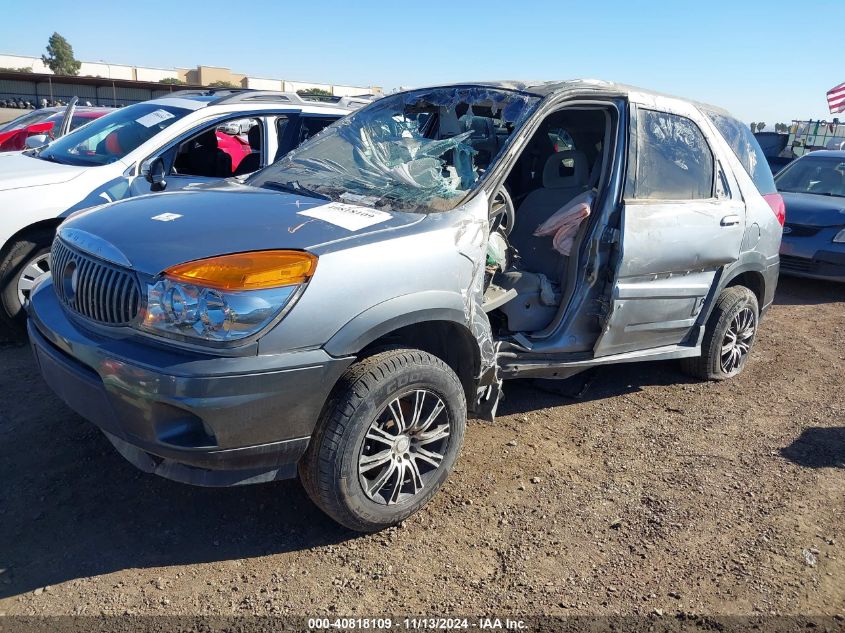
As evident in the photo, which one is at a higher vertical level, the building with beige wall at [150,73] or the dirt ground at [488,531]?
the building with beige wall at [150,73]

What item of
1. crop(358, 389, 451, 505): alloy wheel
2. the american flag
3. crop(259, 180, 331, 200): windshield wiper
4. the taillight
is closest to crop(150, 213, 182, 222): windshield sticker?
crop(259, 180, 331, 200): windshield wiper

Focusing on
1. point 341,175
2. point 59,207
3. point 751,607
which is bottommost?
point 751,607

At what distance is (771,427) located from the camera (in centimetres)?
437

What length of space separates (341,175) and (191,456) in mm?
1786

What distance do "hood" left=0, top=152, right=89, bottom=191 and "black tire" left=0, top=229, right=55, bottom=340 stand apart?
0.35 meters

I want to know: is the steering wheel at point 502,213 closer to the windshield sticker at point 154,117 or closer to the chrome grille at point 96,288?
the chrome grille at point 96,288

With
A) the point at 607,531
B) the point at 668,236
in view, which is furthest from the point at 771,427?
the point at 607,531

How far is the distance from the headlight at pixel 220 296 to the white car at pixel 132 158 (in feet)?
8.22

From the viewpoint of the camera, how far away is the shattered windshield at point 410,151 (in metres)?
3.38

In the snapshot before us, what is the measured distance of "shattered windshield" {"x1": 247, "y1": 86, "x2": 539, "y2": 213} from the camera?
338cm

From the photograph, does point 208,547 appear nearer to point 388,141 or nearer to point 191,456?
point 191,456

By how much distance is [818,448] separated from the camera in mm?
4117

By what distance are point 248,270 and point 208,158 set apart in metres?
3.68

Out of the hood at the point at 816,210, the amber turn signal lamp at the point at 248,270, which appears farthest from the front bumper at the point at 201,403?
the hood at the point at 816,210
